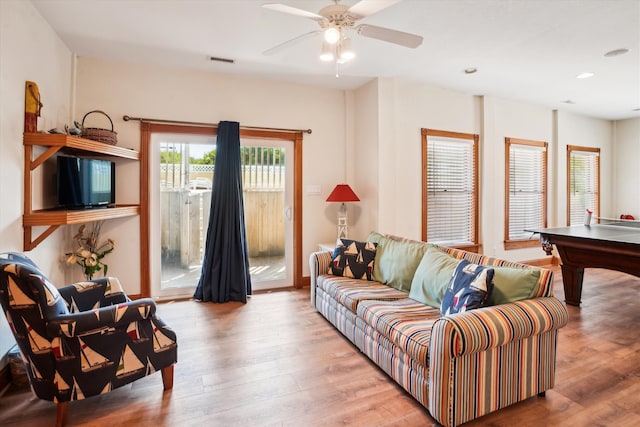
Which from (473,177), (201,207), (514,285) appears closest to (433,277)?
(514,285)

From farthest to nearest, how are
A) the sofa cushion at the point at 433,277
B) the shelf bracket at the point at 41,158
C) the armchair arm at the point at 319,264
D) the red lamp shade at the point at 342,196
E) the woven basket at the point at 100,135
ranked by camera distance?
the red lamp shade at the point at 342,196 → the armchair arm at the point at 319,264 → the woven basket at the point at 100,135 → the shelf bracket at the point at 41,158 → the sofa cushion at the point at 433,277

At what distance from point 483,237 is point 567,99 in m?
2.63

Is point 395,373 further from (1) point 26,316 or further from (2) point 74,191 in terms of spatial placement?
(2) point 74,191

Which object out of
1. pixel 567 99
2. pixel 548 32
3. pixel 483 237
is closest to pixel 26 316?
pixel 548 32

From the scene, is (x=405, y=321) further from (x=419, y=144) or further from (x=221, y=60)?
(x=221, y=60)

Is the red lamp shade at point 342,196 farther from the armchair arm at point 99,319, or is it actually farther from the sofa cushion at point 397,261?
the armchair arm at point 99,319

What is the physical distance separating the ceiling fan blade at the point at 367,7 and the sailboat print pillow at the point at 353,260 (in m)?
2.09

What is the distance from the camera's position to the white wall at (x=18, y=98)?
88.4 inches

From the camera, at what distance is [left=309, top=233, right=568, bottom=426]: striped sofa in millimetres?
1711

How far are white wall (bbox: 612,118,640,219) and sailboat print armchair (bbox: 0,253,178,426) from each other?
334 inches

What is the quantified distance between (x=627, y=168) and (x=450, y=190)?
14.9 feet

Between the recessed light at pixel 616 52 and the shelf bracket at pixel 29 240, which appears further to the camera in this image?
the recessed light at pixel 616 52

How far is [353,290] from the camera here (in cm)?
289

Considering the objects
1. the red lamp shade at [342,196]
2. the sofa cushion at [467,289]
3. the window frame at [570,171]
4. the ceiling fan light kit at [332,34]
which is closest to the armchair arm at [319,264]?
the red lamp shade at [342,196]
